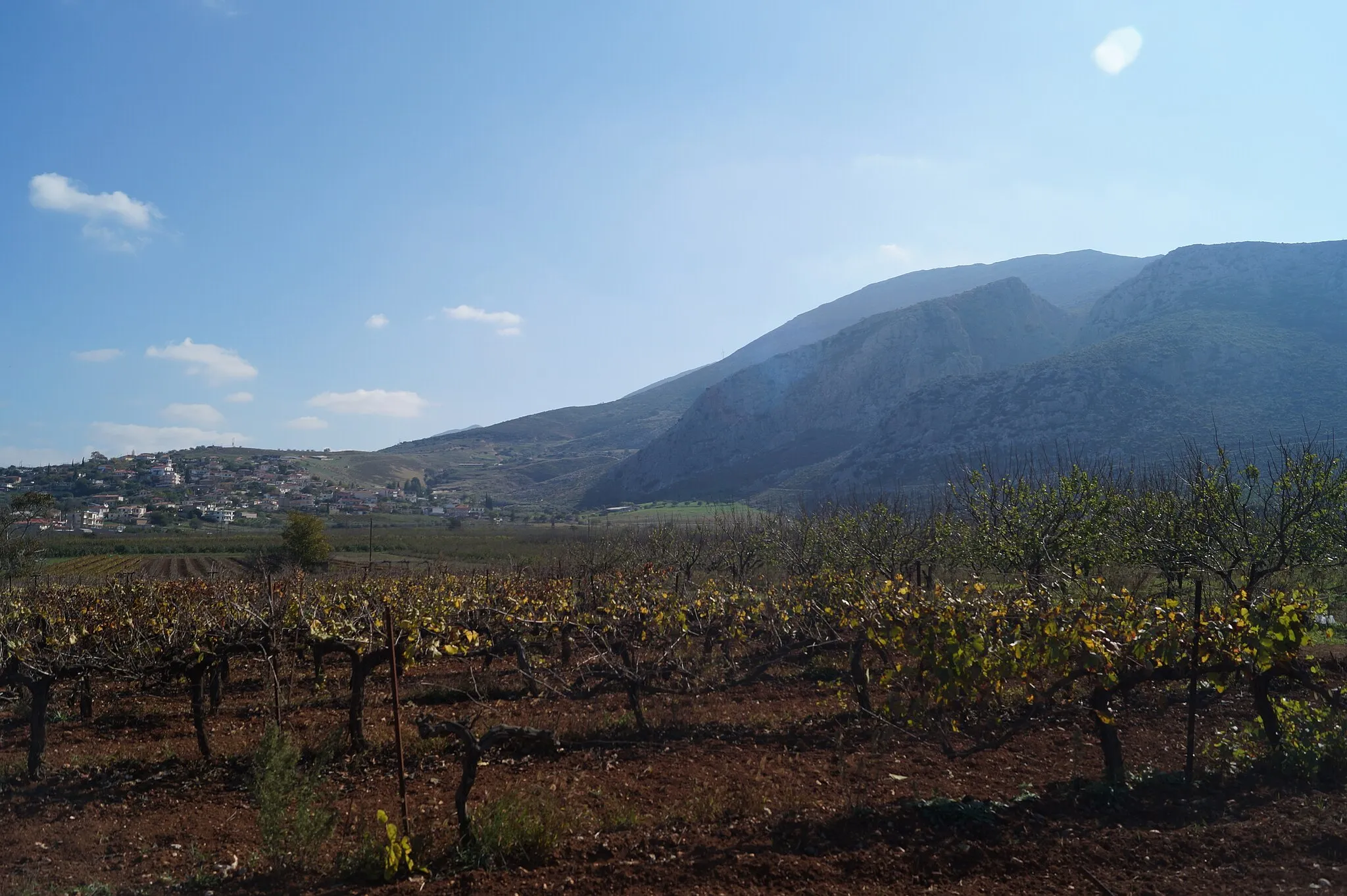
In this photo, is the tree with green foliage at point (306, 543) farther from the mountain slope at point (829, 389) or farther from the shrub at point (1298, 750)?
the mountain slope at point (829, 389)

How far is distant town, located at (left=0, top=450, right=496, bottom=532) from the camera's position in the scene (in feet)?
261

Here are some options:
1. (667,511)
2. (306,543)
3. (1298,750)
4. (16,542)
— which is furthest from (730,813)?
(667,511)

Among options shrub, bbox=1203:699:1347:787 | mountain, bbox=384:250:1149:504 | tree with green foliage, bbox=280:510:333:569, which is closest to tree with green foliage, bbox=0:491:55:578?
tree with green foliage, bbox=280:510:333:569

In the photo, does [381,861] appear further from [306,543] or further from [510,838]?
[306,543]

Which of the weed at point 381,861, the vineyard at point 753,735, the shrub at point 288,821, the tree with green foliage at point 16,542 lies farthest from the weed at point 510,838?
the tree with green foliage at point 16,542

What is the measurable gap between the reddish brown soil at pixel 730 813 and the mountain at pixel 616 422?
10366 centimetres

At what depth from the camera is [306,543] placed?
139 ft

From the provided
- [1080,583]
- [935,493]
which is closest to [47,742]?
[1080,583]

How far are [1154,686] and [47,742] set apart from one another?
16486 millimetres

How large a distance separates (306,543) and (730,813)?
41.2 m

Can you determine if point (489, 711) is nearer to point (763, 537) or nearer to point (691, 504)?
point (763, 537)

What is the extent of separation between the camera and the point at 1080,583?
8.01 m

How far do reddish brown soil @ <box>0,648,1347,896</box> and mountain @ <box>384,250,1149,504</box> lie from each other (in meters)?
104

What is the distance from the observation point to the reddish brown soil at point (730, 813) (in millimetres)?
5391
